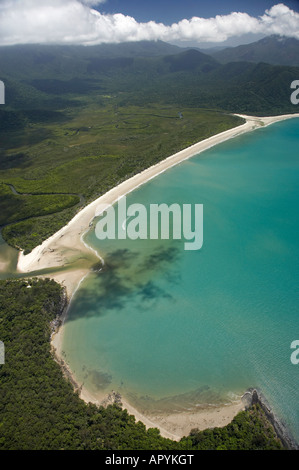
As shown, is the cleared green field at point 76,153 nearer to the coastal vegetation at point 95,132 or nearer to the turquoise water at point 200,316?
the coastal vegetation at point 95,132

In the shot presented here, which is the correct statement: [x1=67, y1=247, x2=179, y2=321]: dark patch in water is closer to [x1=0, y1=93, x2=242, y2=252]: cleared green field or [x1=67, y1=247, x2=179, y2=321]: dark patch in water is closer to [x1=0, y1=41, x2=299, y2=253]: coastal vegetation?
[x1=0, y1=41, x2=299, y2=253]: coastal vegetation

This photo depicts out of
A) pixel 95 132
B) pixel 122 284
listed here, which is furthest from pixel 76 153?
pixel 122 284

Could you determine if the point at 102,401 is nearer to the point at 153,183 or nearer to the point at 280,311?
the point at 280,311

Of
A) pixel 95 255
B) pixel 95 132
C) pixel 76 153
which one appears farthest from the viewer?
pixel 95 132

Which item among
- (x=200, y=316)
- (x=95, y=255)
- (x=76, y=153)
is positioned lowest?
(x=200, y=316)

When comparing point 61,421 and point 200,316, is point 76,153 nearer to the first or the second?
point 200,316
